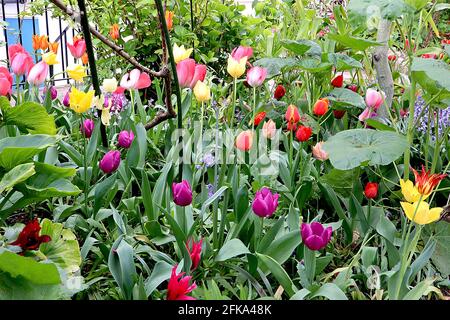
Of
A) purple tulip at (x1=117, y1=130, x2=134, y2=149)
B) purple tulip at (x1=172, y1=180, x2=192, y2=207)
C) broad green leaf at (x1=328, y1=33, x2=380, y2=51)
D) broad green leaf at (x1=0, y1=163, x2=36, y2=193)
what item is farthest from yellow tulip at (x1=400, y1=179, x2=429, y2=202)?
purple tulip at (x1=117, y1=130, x2=134, y2=149)

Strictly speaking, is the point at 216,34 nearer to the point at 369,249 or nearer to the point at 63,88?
the point at 63,88

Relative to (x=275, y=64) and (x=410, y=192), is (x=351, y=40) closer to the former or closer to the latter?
(x=275, y=64)

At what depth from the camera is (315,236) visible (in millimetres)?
968

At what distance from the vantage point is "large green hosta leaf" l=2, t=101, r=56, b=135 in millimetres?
1182

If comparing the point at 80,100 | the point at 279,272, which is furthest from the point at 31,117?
the point at 279,272

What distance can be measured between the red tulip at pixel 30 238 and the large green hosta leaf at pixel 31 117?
1.02 ft

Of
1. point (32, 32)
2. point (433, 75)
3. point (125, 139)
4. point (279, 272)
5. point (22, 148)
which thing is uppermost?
point (433, 75)

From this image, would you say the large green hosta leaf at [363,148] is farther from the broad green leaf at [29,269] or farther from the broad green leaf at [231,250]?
the broad green leaf at [29,269]

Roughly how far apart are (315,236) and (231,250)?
0.18m

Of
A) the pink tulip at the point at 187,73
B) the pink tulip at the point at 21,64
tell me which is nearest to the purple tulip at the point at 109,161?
the pink tulip at the point at 187,73
